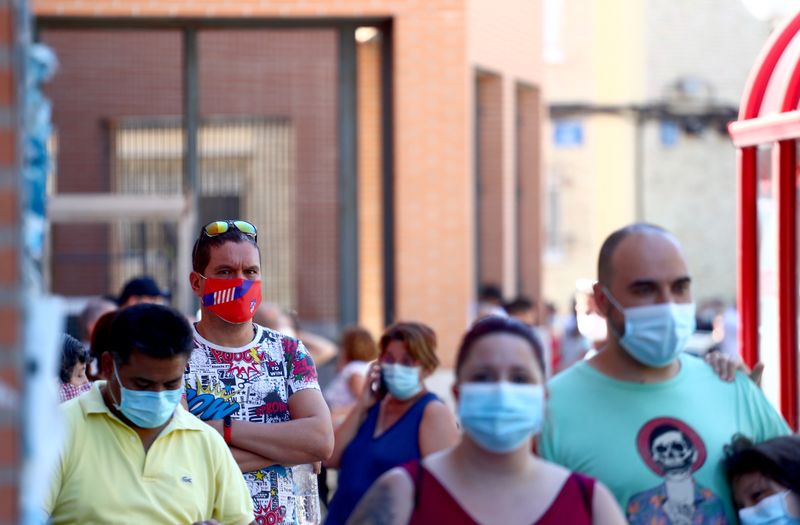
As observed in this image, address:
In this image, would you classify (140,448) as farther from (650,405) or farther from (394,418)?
(394,418)

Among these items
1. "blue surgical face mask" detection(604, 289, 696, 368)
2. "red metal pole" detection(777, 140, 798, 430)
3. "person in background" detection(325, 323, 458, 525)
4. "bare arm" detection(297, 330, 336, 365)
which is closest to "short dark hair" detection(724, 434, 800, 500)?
"blue surgical face mask" detection(604, 289, 696, 368)

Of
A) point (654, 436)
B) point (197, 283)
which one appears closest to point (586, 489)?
point (654, 436)

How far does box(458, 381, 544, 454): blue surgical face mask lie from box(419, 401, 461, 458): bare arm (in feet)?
8.09

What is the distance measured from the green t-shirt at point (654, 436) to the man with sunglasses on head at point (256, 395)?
1.08 metres

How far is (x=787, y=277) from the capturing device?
23.3ft

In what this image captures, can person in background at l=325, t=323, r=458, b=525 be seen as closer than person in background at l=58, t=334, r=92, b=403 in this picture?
No

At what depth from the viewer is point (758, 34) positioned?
36156mm

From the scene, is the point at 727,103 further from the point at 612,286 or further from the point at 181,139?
the point at 612,286

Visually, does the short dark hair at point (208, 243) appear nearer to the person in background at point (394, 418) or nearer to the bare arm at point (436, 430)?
the person in background at point (394, 418)

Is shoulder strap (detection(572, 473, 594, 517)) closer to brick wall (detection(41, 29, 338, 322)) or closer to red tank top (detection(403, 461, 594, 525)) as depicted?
red tank top (detection(403, 461, 594, 525))

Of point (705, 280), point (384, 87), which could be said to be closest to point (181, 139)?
point (384, 87)

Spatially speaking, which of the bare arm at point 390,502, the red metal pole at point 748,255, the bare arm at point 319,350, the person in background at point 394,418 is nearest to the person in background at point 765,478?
the bare arm at point 390,502

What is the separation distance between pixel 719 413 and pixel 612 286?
46 centimetres

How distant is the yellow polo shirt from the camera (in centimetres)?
384
